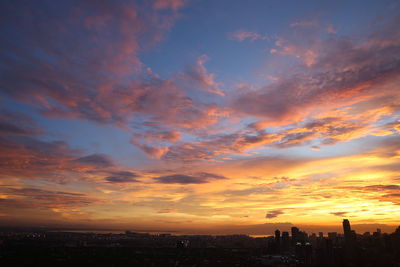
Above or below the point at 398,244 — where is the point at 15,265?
below

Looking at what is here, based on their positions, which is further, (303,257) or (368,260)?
(303,257)

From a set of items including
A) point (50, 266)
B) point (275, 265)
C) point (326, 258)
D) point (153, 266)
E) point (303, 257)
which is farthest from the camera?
point (303, 257)

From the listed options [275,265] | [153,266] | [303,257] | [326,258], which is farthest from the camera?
[303,257]

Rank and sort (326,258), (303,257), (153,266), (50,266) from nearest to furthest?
(50,266), (153,266), (326,258), (303,257)

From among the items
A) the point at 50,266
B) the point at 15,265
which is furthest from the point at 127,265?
→ the point at 15,265

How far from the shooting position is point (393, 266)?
413ft

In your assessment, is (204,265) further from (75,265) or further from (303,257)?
(303,257)

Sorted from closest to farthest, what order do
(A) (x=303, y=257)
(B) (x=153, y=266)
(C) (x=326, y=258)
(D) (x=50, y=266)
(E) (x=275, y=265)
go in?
(D) (x=50, y=266)
(B) (x=153, y=266)
(E) (x=275, y=265)
(C) (x=326, y=258)
(A) (x=303, y=257)

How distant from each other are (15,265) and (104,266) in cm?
3937

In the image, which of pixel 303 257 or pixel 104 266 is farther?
pixel 303 257

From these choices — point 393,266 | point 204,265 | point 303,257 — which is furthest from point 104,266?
point 393,266

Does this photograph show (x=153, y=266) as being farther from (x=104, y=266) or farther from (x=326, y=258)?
(x=326, y=258)

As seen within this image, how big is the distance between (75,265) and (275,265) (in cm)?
9901

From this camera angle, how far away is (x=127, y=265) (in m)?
132
